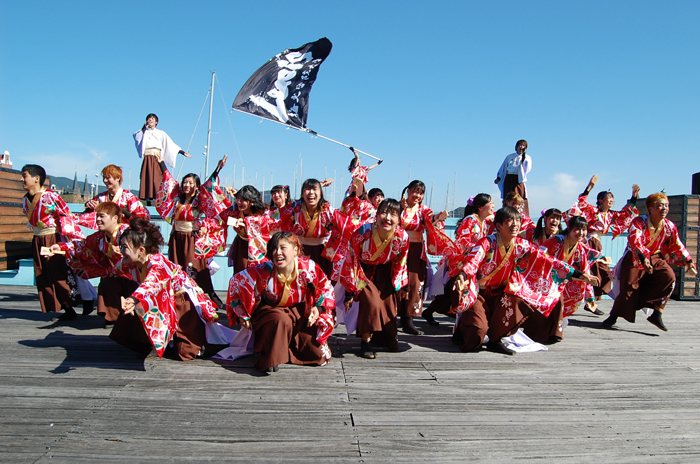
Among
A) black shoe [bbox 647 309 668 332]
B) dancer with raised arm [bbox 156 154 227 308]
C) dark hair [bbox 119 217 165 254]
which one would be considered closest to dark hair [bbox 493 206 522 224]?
black shoe [bbox 647 309 668 332]

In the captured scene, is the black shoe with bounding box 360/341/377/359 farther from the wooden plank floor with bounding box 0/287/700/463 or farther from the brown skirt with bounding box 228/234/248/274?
the brown skirt with bounding box 228/234/248/274

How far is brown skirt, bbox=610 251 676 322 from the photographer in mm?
4949

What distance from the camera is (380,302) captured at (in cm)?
372


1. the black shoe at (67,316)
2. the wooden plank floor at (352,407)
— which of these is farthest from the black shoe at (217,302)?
the wooden plank floor at (352,407)

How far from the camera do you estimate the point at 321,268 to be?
4.41 metres

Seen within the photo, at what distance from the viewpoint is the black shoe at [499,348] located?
3832 mm

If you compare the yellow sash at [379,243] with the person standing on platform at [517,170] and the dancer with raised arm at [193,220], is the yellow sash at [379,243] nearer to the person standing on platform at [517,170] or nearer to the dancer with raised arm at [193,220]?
the dancer with raised arm at [193,220]

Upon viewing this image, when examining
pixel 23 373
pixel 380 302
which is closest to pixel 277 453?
pixel 380 302

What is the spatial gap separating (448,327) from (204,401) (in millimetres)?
2856

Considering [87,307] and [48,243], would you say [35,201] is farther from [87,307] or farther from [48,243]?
[87,307]

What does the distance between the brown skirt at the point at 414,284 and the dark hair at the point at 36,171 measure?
366cm

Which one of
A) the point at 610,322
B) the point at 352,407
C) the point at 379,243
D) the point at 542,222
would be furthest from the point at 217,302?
the point at 610,322

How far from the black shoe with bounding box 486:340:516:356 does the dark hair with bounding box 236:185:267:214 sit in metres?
2.81

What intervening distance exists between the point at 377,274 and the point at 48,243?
326cm
